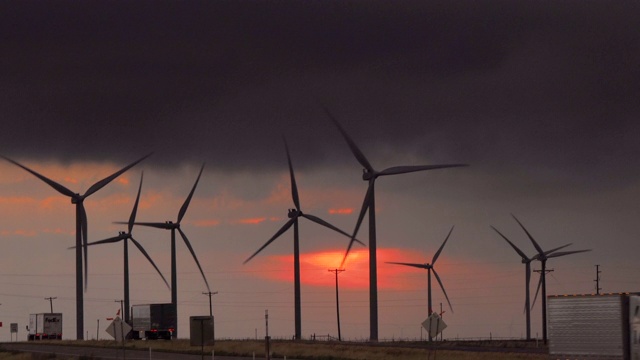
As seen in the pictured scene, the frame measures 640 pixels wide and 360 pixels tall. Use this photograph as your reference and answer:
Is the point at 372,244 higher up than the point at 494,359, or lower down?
higher up

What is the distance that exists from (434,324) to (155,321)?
76982mm

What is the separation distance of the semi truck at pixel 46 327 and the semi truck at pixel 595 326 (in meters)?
114

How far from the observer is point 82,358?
99.3 metres

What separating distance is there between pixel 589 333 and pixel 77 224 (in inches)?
4382

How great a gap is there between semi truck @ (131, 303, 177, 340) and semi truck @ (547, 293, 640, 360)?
83.5 meters

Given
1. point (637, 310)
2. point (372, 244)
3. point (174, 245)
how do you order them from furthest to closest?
point (174, 245) → point (372, 244) → point (637, 310)

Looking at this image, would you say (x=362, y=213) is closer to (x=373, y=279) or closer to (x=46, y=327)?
(x=373, y=279)

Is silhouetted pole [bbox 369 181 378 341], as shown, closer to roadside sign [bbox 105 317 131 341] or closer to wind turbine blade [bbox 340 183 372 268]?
wind turbine blade [bbox 340 183 372 268]

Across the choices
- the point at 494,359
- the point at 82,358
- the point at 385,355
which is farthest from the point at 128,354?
the point at 494,359

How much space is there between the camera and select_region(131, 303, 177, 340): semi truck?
470 ft

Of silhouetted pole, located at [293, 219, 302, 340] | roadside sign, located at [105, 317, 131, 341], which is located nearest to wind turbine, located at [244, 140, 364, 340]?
silhouetted pole, located at [293, 219, 302, 340]

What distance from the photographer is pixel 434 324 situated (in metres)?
71.9

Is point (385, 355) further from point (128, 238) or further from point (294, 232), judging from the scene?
point (128, 238)

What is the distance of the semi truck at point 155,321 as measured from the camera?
143125 mm
